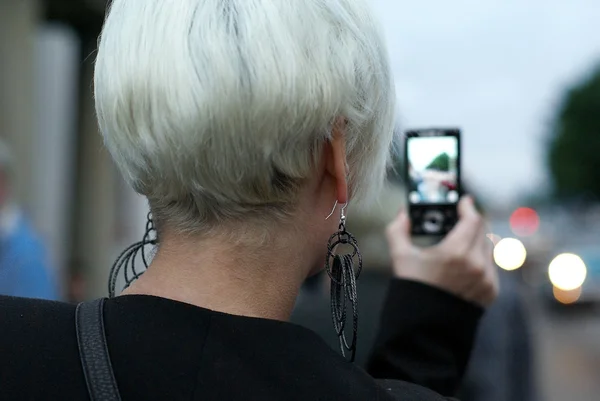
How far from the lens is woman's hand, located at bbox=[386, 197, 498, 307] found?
1612 millimetres

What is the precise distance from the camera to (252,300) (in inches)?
45.3

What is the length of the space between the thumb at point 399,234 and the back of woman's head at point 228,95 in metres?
0.59

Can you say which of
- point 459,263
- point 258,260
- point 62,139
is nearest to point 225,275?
point 258,260

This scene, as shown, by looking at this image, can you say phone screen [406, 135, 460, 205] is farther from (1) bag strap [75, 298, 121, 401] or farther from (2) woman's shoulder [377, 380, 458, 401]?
(1) bag strap [75, 298, 121, 401]

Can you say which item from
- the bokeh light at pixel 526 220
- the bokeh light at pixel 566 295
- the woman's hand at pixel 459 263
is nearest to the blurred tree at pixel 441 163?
the woman's hand at pixel 459 263

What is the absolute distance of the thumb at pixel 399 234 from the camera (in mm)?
1737

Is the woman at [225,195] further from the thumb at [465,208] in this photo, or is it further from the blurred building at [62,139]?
the blurred building at [62,139]

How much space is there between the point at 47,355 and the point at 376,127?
1.87ft

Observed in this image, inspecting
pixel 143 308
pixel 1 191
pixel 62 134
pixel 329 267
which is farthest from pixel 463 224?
pixel 62 134

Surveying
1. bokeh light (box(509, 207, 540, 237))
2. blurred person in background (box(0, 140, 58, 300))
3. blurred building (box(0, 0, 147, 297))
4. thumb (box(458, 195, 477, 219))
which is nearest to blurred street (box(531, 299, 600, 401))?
blurred person in background (box(0, 140, 58, 300))

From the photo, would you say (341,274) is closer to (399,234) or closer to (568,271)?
(399,234)

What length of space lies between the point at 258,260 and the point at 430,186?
2.33 feet

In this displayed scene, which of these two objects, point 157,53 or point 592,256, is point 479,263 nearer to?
point 157,53

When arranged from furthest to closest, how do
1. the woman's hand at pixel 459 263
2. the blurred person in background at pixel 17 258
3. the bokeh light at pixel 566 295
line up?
the bokeh light at pixel 566 295 → the blurred person in background at pixel 17 258 → the woman's hand at pixel 459 263
